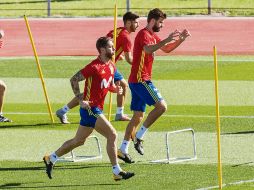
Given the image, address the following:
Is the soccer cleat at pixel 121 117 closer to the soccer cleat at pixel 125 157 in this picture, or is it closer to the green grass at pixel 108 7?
the soccer cleat at pixel 125 157

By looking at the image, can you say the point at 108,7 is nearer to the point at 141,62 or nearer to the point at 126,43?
the point at 126,43

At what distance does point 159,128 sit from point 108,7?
33.2 m

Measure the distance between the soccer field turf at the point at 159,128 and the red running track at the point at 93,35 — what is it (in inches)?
156

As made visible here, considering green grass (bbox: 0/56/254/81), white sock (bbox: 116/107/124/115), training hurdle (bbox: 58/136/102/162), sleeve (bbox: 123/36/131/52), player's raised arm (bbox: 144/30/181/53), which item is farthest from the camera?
green grass (bbox: 0/56/254/81)

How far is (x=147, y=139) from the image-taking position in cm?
2130

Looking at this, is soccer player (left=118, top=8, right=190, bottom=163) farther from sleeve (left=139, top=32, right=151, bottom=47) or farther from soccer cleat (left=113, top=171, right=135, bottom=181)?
soccer cleat (left=113, top=171, right=135, bottom=181)

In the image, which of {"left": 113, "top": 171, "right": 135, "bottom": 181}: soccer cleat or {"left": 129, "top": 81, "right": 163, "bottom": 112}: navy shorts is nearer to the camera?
{"left": 113, "top": 171, "right": 135, "bottom": 181}: soccer cleat

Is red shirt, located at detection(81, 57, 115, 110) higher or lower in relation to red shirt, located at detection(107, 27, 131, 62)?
higher

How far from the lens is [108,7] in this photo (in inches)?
2184

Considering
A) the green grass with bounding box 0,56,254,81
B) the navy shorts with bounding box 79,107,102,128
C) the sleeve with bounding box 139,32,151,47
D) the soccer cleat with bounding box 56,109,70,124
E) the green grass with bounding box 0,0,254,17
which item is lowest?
the green grass with bounding box 0,0,254,17

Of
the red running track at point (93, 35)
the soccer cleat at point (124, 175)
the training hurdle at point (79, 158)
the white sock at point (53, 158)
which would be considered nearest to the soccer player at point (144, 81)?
the training hurdle at point (79, 158)

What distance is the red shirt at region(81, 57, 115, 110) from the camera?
16.7 meters

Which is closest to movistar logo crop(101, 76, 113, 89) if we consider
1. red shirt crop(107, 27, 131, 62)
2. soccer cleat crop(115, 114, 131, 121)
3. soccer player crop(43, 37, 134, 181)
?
soccer player crop(43, 37, 134, 181)

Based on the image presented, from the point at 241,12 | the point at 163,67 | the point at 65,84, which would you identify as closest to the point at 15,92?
the point at 65,84
